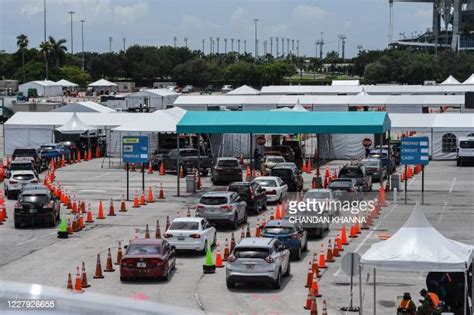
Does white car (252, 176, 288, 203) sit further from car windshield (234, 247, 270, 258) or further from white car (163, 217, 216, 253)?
car windshield (234, 247, 270, 258)

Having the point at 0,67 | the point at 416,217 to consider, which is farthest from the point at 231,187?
the point at 0,67

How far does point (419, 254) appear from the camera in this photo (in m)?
14.7

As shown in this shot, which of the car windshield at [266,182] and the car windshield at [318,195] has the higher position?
the car windshield at [318,195]

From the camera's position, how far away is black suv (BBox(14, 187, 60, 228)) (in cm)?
2892

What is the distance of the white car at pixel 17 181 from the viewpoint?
37531mm

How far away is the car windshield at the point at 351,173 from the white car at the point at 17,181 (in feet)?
44.6

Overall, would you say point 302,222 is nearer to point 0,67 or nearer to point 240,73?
point 240,73

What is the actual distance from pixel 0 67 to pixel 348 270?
583 ft

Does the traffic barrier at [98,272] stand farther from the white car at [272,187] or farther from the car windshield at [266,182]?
the car windshield at [266,182]

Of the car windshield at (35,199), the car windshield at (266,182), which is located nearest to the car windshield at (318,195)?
the car windshield at (266,182)

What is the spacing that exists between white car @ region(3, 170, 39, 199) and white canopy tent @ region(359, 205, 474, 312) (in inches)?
976

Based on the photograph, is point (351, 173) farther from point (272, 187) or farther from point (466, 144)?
point (466, 144)

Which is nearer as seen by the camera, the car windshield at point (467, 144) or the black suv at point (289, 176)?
the black suv at point (289, 176)

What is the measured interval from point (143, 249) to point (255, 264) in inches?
117
